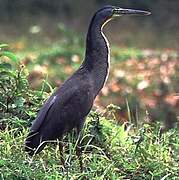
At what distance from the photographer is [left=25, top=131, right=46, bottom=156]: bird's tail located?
575 cm

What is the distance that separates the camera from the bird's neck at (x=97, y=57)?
608 centimetres

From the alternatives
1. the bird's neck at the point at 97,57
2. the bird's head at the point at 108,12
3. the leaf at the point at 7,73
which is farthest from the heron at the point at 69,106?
the leaf at the point at 7,73

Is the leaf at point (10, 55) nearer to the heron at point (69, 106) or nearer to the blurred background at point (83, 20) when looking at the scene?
the heron at point (69, 106)

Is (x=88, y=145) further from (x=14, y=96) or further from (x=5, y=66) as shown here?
(x=5, y=66)

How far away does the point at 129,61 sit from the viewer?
15.3m

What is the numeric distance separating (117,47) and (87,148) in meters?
11.0

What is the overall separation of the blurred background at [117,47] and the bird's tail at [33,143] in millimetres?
3146

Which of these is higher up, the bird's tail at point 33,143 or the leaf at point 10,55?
the leaf at point 10,55

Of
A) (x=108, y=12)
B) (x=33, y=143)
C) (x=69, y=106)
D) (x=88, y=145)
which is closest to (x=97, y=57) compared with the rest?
(x=108, y=12)

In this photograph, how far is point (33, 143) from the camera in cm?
579

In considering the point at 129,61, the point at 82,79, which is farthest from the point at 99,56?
the point at 129,61

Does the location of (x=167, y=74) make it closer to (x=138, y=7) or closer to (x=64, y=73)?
(x=64, y=73)

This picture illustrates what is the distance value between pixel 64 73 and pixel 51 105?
8.09 metres

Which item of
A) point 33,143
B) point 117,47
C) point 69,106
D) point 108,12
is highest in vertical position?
point 108,12
